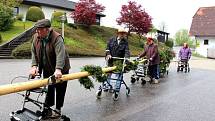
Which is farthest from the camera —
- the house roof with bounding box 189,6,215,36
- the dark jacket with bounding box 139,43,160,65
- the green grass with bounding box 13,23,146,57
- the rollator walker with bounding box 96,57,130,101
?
the house roof with bounding box 189,6,215,36

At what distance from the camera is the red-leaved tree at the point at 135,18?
4219 centimetres

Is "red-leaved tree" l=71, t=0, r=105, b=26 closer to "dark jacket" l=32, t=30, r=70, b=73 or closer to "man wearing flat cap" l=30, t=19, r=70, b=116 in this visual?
"man wearing flat cap" l=30, t=19, r=70, b=116

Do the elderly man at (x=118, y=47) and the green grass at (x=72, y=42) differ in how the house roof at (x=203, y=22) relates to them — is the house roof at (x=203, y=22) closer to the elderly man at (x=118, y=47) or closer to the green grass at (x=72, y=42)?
the green grass at (x=72, y=42)

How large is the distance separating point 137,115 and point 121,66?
216 centimetres

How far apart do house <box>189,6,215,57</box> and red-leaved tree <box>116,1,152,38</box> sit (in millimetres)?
16428

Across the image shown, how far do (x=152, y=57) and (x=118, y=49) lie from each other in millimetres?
4241

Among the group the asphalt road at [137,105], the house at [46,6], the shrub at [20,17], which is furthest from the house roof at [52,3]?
the asphalt road at [137,105]

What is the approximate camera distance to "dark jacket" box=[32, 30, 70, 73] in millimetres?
6441

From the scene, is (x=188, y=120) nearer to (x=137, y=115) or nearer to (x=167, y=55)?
(x=137, y=115)

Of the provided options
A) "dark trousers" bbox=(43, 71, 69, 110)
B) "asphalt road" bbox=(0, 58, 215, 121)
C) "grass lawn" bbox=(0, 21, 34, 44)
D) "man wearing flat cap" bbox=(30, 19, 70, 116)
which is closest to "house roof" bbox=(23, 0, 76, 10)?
"grass lawn" bbox=(0, 21, 34, 44)

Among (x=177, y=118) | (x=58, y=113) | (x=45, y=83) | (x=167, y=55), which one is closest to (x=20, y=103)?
(x=58, y=113)

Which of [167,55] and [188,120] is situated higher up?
[167,55]

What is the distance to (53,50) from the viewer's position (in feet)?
21.9

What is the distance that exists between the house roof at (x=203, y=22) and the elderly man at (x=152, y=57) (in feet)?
142
